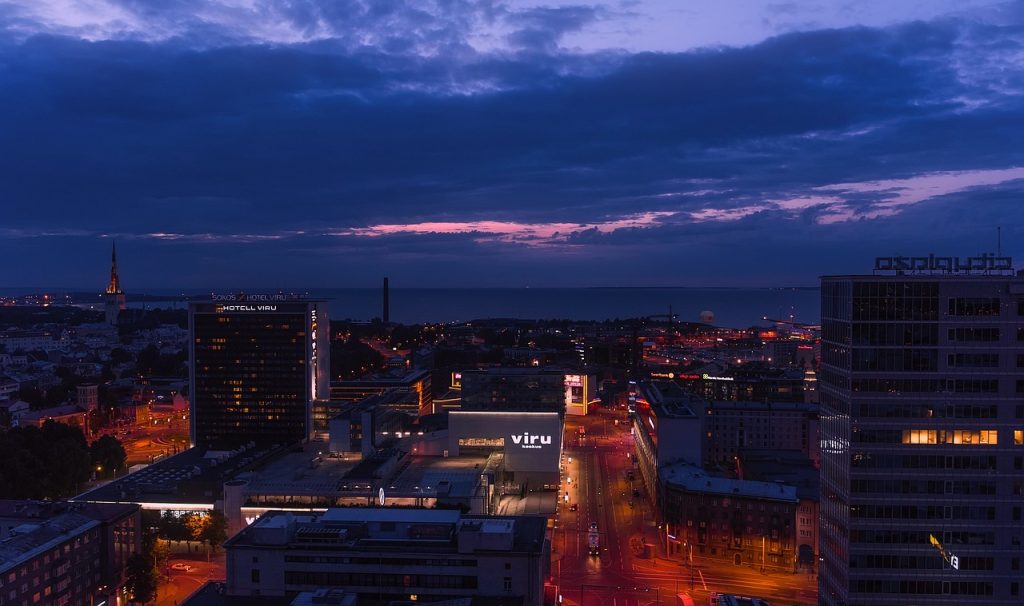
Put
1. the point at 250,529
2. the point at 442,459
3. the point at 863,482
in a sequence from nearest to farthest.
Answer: the point at 863,482
the point at 250,529
the point at 442,459

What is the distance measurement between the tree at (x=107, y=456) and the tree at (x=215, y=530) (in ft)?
87.2

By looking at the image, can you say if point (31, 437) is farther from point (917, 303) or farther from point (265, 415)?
point (917, 303)

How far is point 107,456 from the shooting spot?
76125 mm

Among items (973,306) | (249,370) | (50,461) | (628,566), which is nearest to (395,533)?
(628,566)

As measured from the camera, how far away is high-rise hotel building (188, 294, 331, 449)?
8456 cm

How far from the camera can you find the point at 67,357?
172 meters

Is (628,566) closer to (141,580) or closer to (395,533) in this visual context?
(395,533)

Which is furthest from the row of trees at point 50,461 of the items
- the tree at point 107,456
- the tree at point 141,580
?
the tree at point 141,580

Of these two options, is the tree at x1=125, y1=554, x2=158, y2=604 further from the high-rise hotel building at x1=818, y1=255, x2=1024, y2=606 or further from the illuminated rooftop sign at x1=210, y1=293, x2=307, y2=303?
the illuminated rooftop sign at x1=210, y1=293, x2=307, y2=303

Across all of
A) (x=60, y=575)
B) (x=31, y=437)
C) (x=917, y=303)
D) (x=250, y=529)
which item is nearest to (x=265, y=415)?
(x=31, y=437)

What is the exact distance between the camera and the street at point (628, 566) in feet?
157

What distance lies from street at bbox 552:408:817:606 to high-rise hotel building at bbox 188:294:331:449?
31413 mm

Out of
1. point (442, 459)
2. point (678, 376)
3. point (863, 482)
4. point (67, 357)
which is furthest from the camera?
point (67, 357)

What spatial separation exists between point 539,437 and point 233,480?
28.2 metres
